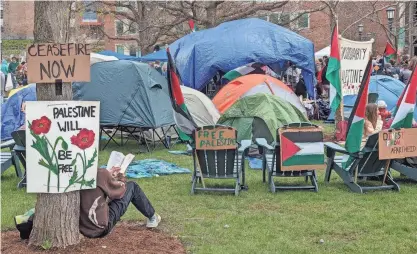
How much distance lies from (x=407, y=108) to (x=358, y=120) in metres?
0.83

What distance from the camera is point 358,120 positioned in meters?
7.72

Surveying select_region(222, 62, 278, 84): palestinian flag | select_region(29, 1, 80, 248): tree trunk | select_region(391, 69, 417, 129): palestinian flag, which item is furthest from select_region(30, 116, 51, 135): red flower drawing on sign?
select_region(222, 62, 278, 84): palestinian flag

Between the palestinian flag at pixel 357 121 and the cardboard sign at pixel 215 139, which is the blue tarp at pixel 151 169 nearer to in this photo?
the cardboard sign at pixel 215 139

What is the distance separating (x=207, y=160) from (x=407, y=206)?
2676mm

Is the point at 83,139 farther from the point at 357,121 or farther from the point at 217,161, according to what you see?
the point at 357,121

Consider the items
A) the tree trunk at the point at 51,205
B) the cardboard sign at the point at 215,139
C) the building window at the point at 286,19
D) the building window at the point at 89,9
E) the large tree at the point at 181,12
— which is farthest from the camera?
the building window at the point at 286,19

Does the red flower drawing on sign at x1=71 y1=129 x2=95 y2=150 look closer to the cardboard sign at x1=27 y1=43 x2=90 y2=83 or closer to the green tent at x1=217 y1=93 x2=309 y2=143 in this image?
the cardboard sign at x1=27 y1=43 x2=90 y2=83

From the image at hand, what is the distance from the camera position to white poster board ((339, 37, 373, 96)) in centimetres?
1099

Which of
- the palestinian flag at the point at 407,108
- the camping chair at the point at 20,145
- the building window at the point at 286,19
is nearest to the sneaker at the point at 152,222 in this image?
the camping chair at the point at 20,145

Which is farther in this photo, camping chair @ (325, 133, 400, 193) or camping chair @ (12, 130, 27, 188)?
camping chair @ (12, 130, 27, 188)

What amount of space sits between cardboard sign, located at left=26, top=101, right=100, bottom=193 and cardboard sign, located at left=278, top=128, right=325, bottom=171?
3.55 metres

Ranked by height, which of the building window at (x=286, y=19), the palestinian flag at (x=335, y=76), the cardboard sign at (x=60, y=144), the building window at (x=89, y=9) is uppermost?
the building window at (x=286, y=19)

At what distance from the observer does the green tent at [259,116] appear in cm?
1113

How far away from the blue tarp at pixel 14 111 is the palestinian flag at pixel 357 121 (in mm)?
7503
